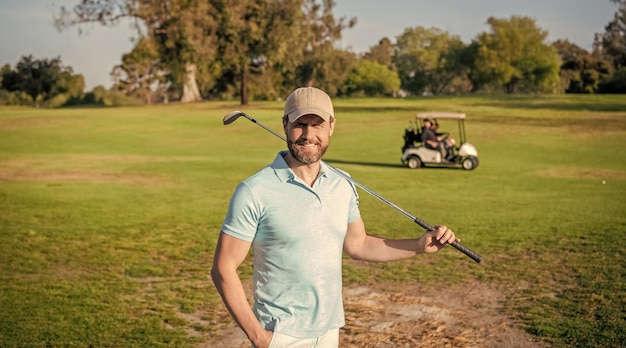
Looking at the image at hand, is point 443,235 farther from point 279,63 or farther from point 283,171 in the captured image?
point 279,63

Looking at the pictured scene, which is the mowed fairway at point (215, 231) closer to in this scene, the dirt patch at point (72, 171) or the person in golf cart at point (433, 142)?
the dirt patch at point (72, 171)

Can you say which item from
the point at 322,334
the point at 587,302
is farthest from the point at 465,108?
the point at 322,334

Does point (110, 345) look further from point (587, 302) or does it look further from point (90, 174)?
point (90, 174)

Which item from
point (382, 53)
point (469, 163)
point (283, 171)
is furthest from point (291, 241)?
point (382, 53)

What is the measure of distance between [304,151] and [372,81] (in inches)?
3630

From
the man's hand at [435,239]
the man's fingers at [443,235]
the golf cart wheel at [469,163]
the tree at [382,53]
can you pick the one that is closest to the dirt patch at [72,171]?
the golf cart wheel at [469,163]

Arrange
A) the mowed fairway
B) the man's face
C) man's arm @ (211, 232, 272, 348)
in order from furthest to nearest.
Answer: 1. the mowed fairway
2. the man's face
3. man's arm @ (211, 232, 272, 348)

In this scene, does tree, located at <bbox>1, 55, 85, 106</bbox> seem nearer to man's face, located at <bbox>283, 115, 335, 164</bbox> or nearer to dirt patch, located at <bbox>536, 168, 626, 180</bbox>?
dirt patch, located at <bbox>536, 168, 626, 180</bbox>

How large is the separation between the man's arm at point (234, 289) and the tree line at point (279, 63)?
2332 inches

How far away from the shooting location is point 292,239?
371 centimetres

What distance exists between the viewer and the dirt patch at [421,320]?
24.0ft

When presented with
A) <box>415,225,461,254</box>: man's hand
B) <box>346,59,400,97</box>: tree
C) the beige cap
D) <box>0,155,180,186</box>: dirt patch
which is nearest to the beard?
the beige cap

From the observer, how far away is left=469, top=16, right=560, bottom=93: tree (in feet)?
262

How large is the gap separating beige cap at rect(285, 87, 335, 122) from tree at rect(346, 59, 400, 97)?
8909cm
